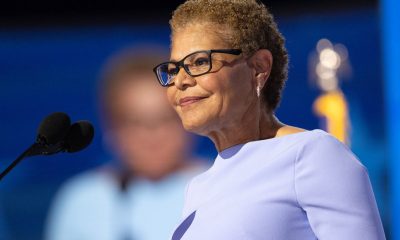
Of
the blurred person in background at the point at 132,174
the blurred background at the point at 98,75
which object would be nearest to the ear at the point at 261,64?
the blurred background at the point at 98,75

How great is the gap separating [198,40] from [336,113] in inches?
81.8

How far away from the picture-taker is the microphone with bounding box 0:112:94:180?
5.56 feet

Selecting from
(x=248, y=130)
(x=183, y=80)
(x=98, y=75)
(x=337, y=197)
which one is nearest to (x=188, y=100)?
(x=183, y=80)

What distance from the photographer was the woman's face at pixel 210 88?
5.44 feet

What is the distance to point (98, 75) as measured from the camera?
156 inches

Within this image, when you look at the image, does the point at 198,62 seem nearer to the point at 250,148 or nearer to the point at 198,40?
the point at 198,40

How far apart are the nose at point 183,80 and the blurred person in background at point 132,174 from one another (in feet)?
6.76

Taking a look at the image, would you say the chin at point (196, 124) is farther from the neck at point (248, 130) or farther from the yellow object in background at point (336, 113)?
the yellow object in background at point (336, 113)

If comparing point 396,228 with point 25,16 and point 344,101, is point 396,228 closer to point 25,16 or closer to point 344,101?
point 344,101

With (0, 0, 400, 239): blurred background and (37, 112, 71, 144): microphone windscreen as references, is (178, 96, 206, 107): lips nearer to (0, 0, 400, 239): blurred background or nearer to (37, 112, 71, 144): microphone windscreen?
(37, 112, 71, 144): microphone windscreen

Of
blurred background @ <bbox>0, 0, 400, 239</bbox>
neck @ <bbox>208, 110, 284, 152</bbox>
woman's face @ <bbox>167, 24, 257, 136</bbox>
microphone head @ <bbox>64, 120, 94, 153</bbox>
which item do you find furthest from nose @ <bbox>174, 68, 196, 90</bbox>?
blurred background @ <bbox>0, 0, 400, 239</bbox>

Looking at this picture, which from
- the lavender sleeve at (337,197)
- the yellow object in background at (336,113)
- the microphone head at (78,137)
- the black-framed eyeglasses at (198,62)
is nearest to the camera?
the lavender sleeve at (337,197)

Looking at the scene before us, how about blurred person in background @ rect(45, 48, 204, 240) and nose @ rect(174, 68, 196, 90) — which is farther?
blurred person in background @ rect(45, 48, 204, 240)

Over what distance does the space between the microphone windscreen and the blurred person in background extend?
78.9 inches
